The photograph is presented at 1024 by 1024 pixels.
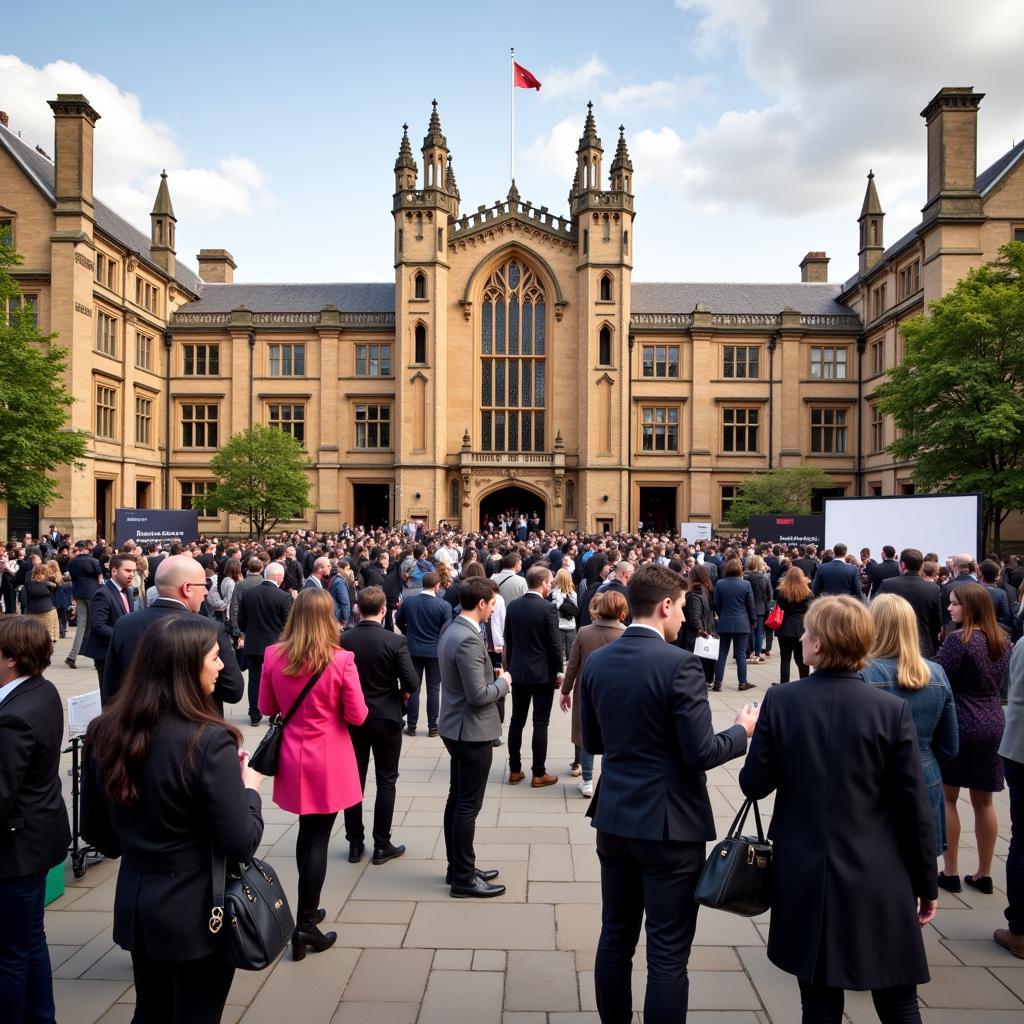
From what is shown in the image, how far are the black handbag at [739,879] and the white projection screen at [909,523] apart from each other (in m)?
14.9

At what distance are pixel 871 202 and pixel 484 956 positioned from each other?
46.6 meters

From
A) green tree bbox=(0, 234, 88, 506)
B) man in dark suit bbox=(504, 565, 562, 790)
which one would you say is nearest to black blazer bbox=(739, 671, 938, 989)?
man in dark suit bbox=(504, 565, 562, 790)

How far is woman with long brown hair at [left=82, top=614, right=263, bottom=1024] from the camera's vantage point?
8.71 feet

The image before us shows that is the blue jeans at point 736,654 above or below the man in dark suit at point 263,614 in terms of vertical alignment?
below

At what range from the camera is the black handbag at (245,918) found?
2717mm

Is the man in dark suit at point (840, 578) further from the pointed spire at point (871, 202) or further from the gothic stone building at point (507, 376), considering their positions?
the pointed spire at point (871, 202)

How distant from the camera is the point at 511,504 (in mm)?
43906

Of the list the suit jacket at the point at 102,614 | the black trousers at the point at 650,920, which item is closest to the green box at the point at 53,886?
the suit jacket at the point at 102,614

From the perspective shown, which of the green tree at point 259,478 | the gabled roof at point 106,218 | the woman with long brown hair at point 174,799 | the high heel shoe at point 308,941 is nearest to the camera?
the woman with long brown hair at point 174,799

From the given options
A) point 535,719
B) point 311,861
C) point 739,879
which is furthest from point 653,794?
point 535,719

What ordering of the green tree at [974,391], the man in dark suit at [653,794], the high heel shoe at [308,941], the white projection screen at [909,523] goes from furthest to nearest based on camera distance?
the green tree at [974,391], the white projection screen at [909,523], the high heel shoe at [308,941], the man in dark suit at [653,794]

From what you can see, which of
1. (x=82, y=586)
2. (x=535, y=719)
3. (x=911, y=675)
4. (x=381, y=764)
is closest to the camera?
(x=911, y=675)

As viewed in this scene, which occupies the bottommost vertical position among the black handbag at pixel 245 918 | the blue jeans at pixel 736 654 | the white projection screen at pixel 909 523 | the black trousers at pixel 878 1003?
the blue jeans at pixel 736 654

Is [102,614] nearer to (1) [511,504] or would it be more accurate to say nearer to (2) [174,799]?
(2) [174,799]
